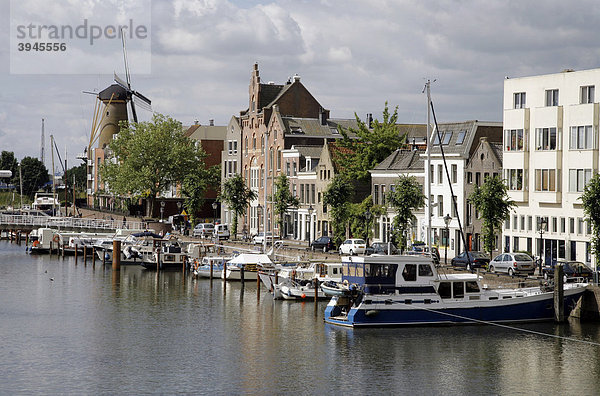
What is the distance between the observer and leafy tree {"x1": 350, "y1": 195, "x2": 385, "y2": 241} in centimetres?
9800

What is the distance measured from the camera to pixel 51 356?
2021 inches

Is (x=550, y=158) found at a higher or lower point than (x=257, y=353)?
higher

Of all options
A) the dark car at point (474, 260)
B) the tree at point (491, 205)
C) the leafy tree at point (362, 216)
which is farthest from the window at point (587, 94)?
the leafy tree at point (362, 216)

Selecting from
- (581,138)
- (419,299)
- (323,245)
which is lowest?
(419,299)

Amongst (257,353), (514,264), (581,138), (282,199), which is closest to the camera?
(257,353)

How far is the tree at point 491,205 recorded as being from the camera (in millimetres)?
77188

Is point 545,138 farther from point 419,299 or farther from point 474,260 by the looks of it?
point 419,299

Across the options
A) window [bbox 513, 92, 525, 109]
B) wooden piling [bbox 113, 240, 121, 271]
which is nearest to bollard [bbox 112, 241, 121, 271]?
wooden piling [bbox 113, 240, 121, 271]

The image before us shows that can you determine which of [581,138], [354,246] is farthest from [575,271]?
[354,246]

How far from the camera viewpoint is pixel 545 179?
3108 inches

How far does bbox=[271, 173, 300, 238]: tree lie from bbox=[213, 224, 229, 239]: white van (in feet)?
22.6

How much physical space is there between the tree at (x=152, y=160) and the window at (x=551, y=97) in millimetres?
75663

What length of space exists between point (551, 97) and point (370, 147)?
30478 millimetres

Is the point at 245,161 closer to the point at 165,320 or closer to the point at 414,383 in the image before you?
the point at 165,320
